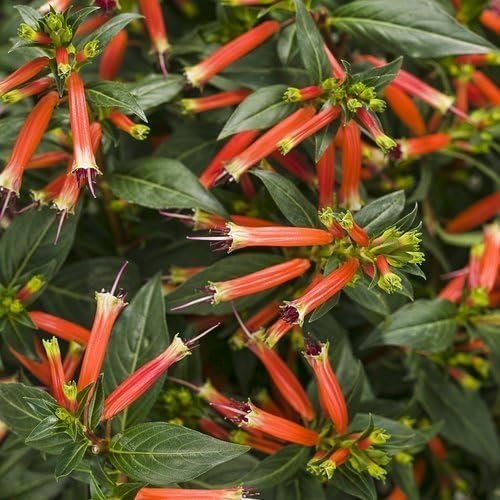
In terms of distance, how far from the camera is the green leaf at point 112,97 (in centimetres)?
101

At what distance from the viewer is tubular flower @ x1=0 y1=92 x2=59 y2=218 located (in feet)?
3.47

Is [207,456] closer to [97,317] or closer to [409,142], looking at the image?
[97,317]

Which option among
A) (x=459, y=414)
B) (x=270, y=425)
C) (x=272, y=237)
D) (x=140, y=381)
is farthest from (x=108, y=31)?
(x=459, y=414)

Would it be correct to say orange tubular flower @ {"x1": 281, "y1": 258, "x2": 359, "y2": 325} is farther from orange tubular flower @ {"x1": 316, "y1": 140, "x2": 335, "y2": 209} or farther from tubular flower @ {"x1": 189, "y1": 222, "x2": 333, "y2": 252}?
orange tubular flower @ {"x1": 316, "y1": 140, "x2": 335, "y2": 209}

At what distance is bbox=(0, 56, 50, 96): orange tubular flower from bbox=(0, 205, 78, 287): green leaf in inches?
9.7

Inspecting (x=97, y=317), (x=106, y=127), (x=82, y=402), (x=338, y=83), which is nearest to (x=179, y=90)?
(x=106, y=127)

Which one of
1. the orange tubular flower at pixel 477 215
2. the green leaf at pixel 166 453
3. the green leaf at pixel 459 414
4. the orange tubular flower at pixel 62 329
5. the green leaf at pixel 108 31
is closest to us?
the green leaf at pixel 166 453

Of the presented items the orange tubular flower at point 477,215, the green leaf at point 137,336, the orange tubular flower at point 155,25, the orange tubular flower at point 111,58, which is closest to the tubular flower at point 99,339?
the green leaf at point 137,336

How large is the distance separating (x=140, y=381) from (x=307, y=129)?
0.39m

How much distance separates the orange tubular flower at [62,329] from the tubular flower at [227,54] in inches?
15.7

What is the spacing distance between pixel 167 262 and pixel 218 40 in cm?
37

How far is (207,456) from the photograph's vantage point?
37.1 inches

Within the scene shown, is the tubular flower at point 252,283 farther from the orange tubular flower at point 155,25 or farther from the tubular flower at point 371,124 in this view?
the orange tubular flower at point 155,25

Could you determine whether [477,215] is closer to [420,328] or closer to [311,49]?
[420,328]
